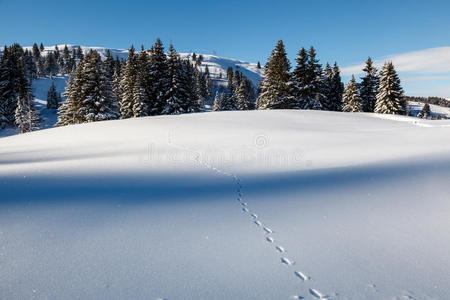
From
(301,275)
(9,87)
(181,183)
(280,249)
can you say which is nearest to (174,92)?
(181,183)

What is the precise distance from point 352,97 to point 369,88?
5024 mm

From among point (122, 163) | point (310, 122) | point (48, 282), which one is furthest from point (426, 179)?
point (310, 122)

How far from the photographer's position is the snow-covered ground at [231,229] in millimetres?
2523

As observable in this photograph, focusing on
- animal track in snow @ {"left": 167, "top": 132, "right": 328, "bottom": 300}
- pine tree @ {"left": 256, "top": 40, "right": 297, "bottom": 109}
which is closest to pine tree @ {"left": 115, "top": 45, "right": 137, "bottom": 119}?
pine tree @ {"left": 256, "top": 40, "right": 297, "bottom": 109}

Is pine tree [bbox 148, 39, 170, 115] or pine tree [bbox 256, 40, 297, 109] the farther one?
pine tree [bbox 256, 40, 297, 109]

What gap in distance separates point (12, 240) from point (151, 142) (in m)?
9.33

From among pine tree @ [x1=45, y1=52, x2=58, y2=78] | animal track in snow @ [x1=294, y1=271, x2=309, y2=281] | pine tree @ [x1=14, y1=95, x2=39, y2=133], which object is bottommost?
animal track in snow @ [x1=294, y1=271, x2=309, y2=281]

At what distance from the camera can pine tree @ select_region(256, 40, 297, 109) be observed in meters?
31.6

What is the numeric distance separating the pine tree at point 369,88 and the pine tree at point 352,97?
9.66 feet

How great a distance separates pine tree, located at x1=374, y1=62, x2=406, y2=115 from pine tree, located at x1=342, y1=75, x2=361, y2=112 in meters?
Result: 2.73

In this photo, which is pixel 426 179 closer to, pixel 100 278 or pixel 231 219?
pixel 231 219

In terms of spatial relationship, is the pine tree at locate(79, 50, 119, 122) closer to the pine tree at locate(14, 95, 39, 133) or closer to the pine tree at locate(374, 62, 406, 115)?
the pine tree at locate(14, 95, 39, 133)

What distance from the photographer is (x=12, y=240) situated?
322 cm

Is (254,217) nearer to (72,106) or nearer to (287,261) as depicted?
(287,261)
